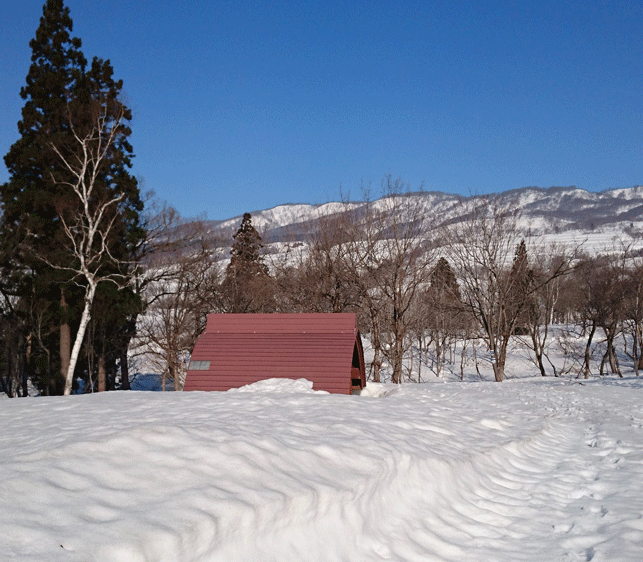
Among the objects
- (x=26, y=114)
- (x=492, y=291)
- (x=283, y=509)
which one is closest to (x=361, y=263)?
(x=492, y=291)

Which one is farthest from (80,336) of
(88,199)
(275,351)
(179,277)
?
(179,277)

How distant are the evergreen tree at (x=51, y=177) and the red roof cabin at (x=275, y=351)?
717 centimetres

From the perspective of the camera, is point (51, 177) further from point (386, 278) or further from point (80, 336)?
point (386, 278)

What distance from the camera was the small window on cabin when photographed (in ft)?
58.4

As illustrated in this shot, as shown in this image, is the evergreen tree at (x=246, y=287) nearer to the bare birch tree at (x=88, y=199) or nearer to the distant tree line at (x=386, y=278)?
the distant tree line at (x=386, y=278)

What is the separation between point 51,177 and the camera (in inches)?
909

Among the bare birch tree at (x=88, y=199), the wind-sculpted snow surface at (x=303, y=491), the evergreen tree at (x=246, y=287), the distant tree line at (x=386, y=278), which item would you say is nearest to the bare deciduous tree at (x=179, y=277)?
the distant tree line at (x=386, y=278)

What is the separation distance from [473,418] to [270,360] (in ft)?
26.5

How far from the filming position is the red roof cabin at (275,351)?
1727cm

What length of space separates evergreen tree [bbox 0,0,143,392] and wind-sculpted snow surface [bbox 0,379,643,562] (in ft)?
50.2

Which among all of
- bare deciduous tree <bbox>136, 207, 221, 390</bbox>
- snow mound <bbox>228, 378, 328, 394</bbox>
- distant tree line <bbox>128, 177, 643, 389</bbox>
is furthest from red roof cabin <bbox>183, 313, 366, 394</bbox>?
bare deciduous tree <bbox>136, 207, 221, 390</bbox>

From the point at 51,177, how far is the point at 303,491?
875 inches

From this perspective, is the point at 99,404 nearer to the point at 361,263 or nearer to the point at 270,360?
the point at 270,360

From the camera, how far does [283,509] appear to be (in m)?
Answer: 4.43
